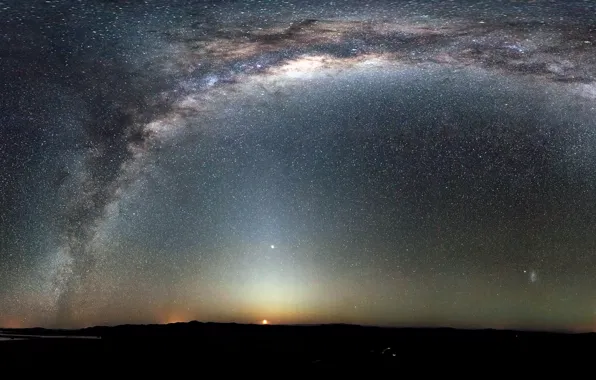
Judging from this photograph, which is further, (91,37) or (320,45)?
(320,45)

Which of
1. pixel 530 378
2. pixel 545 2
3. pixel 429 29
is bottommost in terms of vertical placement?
pixel 530 378

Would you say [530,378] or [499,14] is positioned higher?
[499,14]

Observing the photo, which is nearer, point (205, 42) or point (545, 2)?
point (545, 2)

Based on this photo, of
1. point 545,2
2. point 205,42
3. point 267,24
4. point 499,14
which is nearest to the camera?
point 545,2

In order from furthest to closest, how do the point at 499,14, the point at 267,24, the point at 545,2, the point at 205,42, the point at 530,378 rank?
the point at 205,42
the point at 267,24
the point at 499,14
the point at 545,2
the point at 530,378

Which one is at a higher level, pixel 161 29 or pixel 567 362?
pixel 161 29

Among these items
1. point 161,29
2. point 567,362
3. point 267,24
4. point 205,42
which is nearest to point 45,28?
point 161,29

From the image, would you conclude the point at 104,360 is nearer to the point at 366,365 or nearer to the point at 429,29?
the point at 366,365

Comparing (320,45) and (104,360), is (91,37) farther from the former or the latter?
(104,360)

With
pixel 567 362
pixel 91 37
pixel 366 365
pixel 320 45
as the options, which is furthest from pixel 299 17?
pixel 567 362
